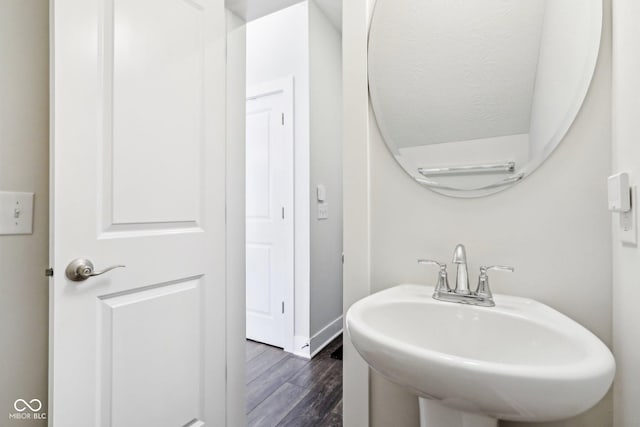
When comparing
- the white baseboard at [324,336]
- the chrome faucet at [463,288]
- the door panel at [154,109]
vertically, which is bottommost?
the white baseboard at [324,336]

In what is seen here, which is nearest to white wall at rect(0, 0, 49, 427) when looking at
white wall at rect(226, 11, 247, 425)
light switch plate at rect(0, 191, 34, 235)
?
light switch plate at rect(0, 191, 34, 235)

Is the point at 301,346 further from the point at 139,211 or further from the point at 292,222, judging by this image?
the point at 139,211

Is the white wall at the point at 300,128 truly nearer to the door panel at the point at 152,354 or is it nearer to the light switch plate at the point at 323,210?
the light switch plate at the point at 323,210

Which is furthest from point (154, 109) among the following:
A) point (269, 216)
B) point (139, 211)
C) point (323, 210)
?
point (323, 210)

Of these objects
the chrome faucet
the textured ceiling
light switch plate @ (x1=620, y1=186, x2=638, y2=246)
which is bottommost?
the chrome faucet

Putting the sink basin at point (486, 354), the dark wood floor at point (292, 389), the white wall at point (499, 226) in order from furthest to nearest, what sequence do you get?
the dark wood floor at point (292, 389)
the white wall at point (499, 226)
the sink basin at point (486, 354)

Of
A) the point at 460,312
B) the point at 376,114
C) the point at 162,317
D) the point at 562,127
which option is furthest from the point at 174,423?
the point at 562,127

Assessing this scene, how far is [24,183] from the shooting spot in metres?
0.84

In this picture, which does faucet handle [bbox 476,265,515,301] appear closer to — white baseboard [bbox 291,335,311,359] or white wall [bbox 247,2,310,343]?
white wall [bbox 247,2,310,343]

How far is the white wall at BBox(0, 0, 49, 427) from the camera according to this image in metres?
0.80

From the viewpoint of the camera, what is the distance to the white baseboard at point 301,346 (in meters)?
2.25

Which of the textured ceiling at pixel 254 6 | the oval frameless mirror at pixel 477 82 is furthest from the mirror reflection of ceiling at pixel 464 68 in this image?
the textured ceiling at pixel 254 6

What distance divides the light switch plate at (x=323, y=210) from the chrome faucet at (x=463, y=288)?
5.28 feet

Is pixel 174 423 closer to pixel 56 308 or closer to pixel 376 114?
pixel 56 308
